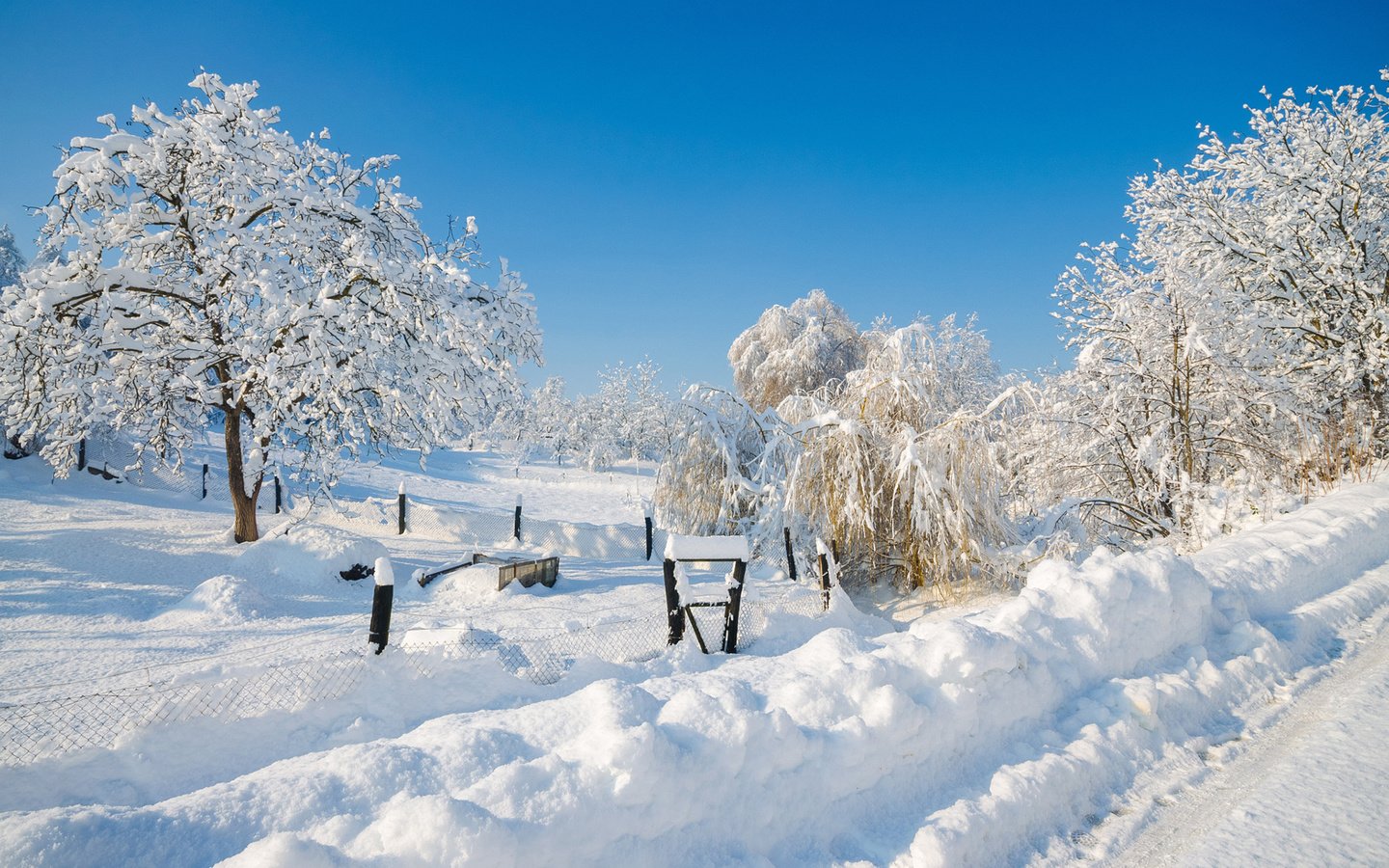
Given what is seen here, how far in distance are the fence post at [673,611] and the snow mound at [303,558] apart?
5466mm

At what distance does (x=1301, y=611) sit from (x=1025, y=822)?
14.5 feet

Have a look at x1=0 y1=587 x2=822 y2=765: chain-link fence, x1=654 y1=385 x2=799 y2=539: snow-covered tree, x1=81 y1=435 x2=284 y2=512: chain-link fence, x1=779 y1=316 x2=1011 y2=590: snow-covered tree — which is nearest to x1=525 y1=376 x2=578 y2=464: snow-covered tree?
x1=81 y1=435 x2=284 y2=512: chain-link fence

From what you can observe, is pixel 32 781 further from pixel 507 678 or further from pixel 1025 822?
pixel 1025 822

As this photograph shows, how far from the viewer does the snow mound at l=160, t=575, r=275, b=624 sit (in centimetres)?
750

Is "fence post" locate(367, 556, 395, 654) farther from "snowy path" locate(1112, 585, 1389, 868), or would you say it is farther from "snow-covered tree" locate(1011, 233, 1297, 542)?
"snow-covered tree" locate(1011, 233, 1297, 542)

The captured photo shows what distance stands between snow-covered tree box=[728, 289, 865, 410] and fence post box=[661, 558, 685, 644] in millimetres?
18242

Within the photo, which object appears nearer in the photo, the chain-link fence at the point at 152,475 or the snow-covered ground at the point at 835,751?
the snow-covered ground at the point at 835,751

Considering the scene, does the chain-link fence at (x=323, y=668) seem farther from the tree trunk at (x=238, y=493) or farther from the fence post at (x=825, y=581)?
the tree trunk at (x=238, y=493)

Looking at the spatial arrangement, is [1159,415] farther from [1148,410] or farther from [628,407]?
[628,407]

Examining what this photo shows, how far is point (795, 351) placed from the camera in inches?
973

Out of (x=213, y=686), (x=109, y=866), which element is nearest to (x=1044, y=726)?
(x=109, y=866)

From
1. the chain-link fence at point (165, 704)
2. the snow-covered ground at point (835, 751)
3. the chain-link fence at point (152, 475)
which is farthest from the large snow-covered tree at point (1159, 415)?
the chain-link fence at point (152, 475)

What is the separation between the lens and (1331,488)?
9617 mm

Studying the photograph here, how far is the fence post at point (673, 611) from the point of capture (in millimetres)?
5711
